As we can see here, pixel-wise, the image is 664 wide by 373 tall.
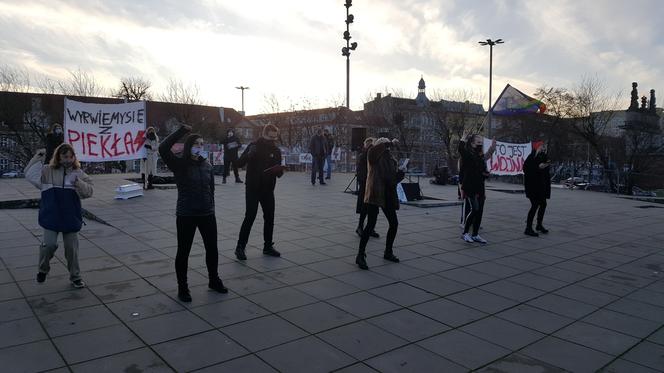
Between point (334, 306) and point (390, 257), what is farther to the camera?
point (390, 257)

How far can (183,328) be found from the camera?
4168 mm

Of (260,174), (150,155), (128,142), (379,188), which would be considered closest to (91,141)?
(128,142)

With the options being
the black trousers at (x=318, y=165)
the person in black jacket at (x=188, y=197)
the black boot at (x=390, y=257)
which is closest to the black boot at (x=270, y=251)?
the black boot at (x=390, y=257)

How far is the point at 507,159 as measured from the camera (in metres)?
13.6

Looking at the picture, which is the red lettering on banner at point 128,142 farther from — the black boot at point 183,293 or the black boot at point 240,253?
the black boot at point 183,293

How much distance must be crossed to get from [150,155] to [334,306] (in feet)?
34.1

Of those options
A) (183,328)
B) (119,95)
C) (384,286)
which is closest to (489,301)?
(384,286)

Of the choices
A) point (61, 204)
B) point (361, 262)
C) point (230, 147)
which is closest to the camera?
point (61, 204)

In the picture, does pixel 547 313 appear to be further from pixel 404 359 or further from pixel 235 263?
pixel 235 263

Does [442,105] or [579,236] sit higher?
[442,105]

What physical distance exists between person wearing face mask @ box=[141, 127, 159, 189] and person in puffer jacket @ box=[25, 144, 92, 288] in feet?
26.4

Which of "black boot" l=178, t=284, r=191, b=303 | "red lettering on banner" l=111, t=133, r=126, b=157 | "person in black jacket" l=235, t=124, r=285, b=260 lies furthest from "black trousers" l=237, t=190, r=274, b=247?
"red lettering on banner" l=111, t=133, r=126, b=157

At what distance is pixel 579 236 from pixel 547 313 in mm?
5362

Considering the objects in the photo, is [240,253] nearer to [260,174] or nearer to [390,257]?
[260,174]
